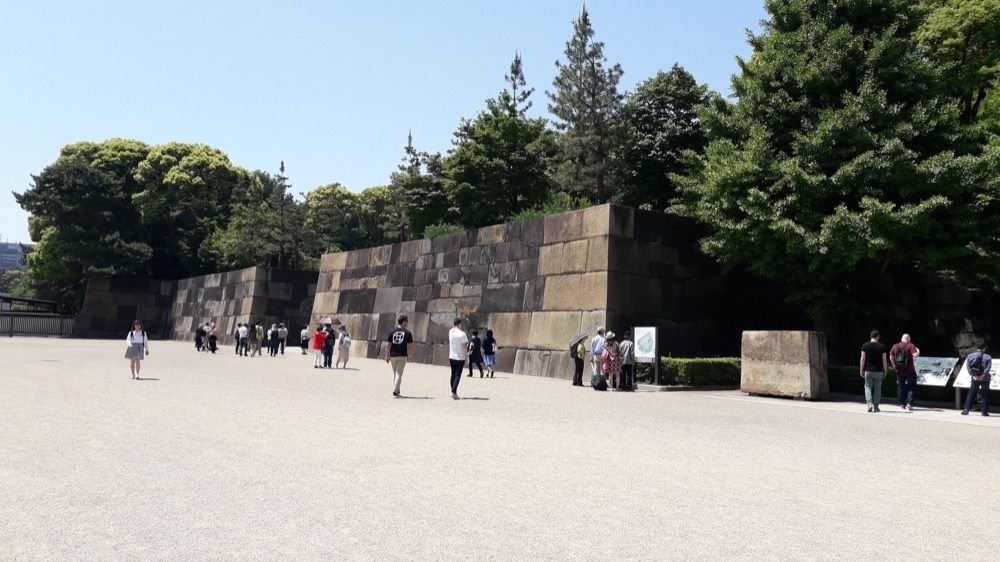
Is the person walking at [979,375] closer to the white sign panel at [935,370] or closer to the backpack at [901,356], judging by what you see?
the backpack at [901,356]

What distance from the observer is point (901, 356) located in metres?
16.2

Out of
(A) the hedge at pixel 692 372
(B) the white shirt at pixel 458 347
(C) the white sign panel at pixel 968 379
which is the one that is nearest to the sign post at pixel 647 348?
(A) the hedge at pixel 692 372

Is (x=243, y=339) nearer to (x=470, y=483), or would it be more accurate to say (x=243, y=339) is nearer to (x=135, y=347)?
(x=135, y=347)

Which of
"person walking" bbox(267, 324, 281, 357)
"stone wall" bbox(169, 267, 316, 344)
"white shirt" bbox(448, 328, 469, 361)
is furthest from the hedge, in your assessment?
"stone wall" bbox(169, 267, 316, 344)

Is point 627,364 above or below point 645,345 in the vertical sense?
below

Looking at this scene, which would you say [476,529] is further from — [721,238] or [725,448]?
[721,238]

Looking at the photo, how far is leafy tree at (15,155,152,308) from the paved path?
4825 centimetres

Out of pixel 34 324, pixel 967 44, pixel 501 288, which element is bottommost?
pixel 34 324

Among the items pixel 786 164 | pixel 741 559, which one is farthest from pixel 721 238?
pixel 741 559

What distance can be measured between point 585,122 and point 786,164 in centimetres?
1930

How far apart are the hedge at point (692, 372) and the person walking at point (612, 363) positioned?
1743 millimetres

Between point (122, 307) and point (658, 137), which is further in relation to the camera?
point (122, 307)

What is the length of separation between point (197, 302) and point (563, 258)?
3916 centimetres

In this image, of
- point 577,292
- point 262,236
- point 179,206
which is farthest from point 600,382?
point 179,206
